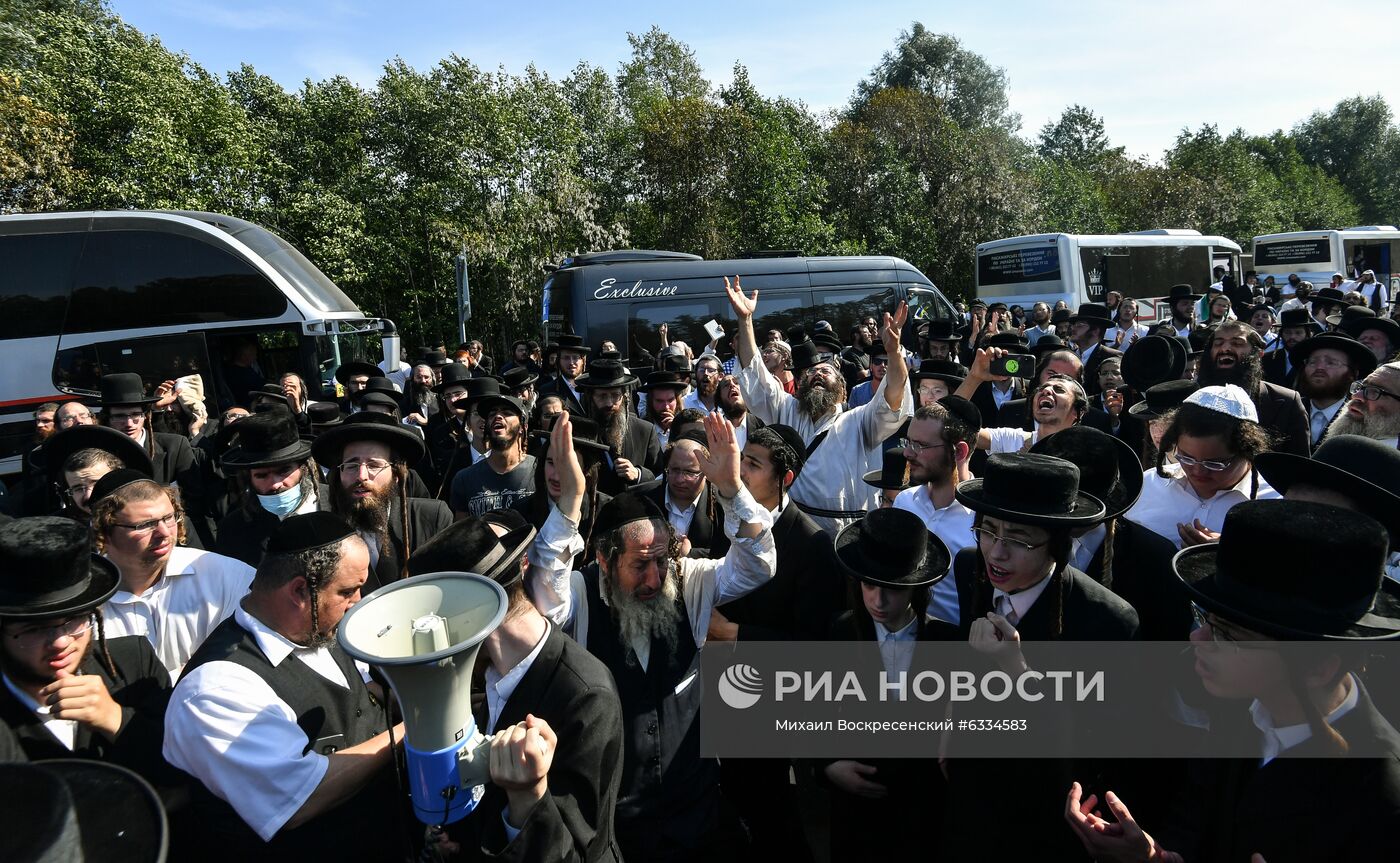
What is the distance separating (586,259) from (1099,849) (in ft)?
47.2

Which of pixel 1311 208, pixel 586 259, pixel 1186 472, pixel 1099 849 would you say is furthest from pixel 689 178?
pixel 1311 208

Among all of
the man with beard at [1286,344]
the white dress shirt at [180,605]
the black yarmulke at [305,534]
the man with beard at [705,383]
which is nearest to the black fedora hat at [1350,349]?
the man with beard at [1286,344]

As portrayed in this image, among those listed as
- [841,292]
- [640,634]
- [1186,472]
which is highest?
[841,292]

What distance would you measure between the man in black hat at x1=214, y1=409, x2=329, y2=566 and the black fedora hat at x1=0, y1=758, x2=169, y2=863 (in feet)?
10.5

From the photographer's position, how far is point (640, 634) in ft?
10.2

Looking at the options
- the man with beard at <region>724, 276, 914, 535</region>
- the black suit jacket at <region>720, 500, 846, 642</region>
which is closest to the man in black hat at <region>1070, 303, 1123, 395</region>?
the man with beard at <region>724, 276, 914, 535</region>

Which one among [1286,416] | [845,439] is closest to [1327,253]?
[1286,416]

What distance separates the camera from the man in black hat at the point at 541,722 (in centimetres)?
208

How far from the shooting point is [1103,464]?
3350 millimetres

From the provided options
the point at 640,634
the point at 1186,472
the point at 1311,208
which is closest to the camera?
the point at 640,634

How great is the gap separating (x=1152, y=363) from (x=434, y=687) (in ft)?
21.4

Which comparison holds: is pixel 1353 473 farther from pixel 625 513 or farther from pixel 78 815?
pixel 78 815

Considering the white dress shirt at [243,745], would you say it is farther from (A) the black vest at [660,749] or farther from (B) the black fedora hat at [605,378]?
(B) the black fedora hat at [605,378]

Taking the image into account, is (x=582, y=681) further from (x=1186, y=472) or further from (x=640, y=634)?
(x=1186, y=472)
